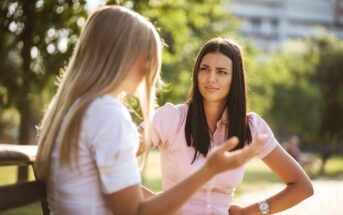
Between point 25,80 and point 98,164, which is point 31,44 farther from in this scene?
point 98,164

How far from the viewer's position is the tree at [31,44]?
27.4ft

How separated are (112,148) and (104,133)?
6cm

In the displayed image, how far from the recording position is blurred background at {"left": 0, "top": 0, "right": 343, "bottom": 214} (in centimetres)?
887

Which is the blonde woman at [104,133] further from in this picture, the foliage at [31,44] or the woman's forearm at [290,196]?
the foliage at [31,44]

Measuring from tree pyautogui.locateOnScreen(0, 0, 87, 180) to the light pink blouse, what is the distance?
4.64 meters

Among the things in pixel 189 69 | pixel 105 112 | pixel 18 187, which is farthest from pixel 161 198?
pixel 189 69

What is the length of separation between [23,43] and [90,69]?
29.7 feet

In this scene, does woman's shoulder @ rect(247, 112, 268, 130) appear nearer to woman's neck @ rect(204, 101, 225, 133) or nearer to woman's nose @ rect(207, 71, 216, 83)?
woman's neck @ rect(204, 101, 225, 133)

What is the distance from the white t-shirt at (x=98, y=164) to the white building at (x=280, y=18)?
3570 inches

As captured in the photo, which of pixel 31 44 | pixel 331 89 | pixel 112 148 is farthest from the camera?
pixel 331 89

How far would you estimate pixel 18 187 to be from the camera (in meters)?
1.99

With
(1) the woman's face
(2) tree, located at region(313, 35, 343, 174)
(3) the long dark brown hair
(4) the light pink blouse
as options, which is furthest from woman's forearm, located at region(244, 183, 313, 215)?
(2) tree, located at region(313, 35, 343, 174)

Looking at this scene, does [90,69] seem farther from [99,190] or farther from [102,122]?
[99,190]

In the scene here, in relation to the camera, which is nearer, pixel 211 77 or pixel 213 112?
pixel 211 77
